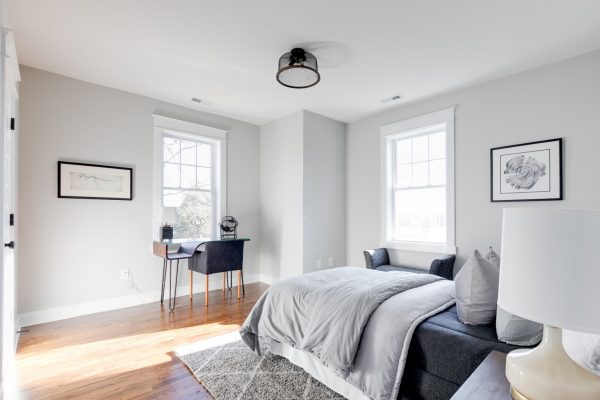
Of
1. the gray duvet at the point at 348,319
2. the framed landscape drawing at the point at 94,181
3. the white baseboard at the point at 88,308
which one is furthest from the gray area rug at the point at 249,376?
the framed landscape drawing at the point at 94,181

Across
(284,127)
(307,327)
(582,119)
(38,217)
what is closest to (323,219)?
(284,127)

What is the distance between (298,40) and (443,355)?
2510mm

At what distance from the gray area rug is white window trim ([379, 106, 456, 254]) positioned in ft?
8.05

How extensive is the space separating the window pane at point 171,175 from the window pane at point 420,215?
310 cm

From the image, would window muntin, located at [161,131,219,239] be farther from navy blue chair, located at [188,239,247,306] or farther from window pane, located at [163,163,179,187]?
navy blue chair, located at [188,239,247,306]

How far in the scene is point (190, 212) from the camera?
438cm

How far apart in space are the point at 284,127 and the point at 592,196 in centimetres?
365

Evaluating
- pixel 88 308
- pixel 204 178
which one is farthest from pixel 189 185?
pixel 88 308

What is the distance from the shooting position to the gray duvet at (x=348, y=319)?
1.62 meters

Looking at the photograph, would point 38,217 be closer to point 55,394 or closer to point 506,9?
point 55,394

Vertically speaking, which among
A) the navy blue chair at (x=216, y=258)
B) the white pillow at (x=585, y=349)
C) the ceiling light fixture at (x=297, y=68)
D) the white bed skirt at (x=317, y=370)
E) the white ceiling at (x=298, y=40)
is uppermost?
the white ceiling at (x=298, y=40)

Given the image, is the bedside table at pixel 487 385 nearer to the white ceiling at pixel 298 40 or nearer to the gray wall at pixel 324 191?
the white ceiling at pixel 298 40

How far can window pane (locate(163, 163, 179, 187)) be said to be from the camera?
4.16 metres

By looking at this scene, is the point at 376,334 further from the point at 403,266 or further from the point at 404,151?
the point at 404,151
